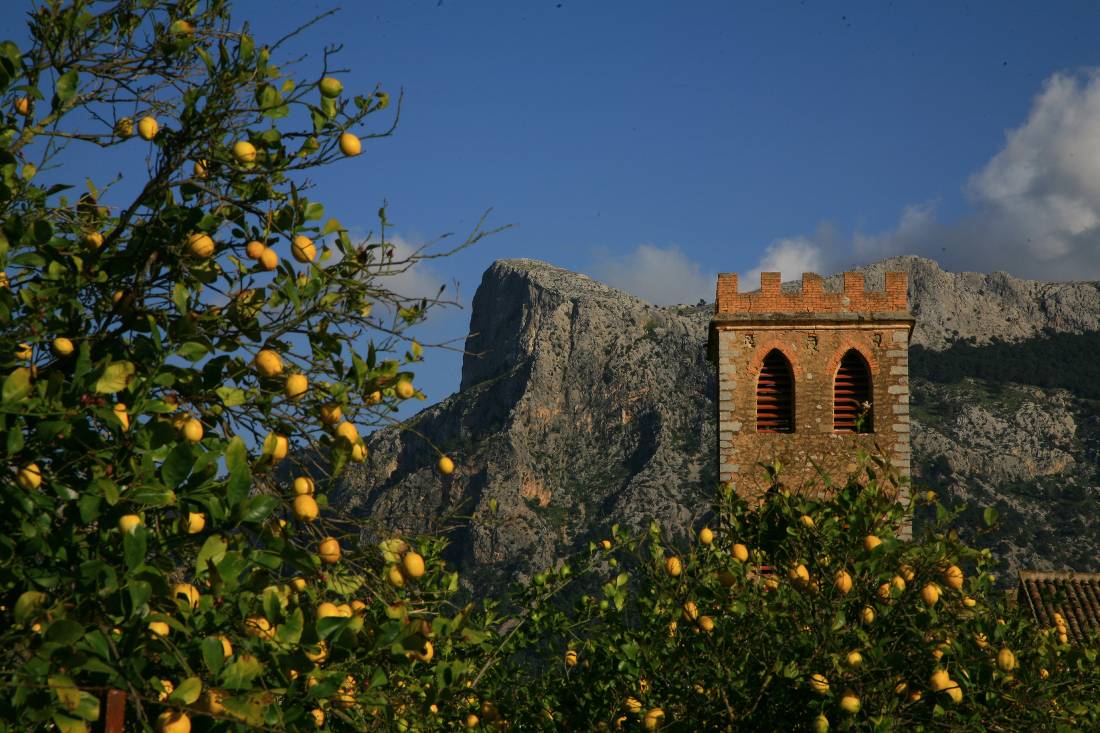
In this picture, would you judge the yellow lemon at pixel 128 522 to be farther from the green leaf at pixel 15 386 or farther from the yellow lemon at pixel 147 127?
the yellow lemon at pixel 147 127

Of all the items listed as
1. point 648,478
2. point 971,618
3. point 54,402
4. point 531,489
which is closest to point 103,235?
point 54,402

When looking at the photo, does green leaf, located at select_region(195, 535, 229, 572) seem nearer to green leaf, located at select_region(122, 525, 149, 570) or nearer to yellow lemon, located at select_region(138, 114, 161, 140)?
green leaf, located at select_region(122, 525, 149, 570)

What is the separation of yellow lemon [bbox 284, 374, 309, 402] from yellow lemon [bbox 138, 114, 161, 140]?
1.43 meters

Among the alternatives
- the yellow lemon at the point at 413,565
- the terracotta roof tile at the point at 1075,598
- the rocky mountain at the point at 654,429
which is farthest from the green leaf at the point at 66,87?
the rocky mountain at the point at 654,429

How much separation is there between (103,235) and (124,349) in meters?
0.81

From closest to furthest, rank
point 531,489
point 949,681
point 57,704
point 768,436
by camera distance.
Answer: point 57,704 → point 949,681 → point 768,436 → point 531,489

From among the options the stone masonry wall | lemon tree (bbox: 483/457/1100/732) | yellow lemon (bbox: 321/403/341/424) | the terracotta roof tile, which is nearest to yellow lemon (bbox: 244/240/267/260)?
yellow lemon (bbox: 321/403/341/424)

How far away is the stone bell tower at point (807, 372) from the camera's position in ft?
71.8

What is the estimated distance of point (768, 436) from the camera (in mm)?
22000

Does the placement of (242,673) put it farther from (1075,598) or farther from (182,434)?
(1075,598)

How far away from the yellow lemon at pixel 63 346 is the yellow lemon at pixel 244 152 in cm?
105

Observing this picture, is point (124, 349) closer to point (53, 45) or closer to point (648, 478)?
point (53, 45)

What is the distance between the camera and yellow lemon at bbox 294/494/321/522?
4.40m

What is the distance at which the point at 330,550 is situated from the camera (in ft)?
14.9
